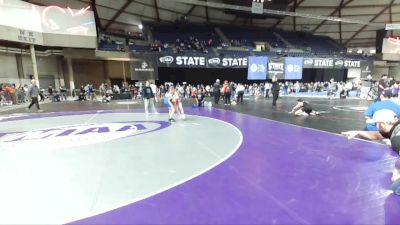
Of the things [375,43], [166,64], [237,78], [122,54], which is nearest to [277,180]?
[166,64]

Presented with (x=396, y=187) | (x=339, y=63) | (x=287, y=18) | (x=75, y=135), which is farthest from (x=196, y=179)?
(x=287, y=18)

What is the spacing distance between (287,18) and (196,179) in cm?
3772

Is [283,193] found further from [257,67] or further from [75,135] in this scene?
[257,67]

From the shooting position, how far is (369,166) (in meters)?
4.44

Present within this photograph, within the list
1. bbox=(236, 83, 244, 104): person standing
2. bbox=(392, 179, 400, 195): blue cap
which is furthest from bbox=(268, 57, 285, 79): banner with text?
bbox=(392, 179, 400, 195): blue cap

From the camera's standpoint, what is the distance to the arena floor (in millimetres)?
2957

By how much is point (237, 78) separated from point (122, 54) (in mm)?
12904

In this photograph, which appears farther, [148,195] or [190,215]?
[148,195]

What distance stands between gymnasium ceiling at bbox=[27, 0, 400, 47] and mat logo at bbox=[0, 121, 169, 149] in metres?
18.5

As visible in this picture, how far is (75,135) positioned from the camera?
727cm

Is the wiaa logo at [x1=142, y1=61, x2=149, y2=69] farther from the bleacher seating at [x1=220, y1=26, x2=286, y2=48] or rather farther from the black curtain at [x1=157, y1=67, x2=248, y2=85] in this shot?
the bleacher seating at [x1=220, y1=26, x2=286, y2=48]

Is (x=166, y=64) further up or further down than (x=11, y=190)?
further up

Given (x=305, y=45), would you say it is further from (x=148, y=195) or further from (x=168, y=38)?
(x=148, y=195)

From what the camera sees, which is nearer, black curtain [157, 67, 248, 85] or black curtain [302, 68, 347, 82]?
black curtain [157, 67, 248, 85]
